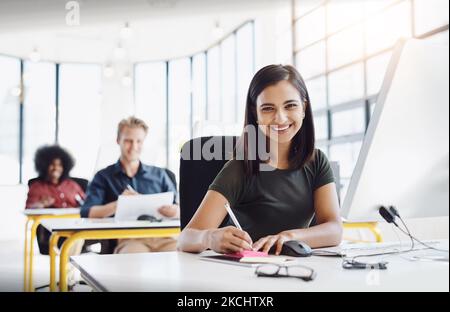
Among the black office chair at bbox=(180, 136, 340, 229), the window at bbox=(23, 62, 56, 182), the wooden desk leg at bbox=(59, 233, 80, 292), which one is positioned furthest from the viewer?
the window at bbox=(23, 62, 56, 182)

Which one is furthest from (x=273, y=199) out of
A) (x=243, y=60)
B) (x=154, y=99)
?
(x=154, y=99)

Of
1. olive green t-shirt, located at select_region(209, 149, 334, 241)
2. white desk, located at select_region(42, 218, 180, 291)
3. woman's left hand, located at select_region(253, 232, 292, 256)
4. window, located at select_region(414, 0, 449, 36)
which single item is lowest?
white desk, located at select_region(42, 218, 180, 291)

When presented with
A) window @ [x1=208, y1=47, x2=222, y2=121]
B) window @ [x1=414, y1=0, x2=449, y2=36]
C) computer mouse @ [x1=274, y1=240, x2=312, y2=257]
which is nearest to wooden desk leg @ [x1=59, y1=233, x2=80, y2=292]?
computer mouse @ [x1=274, y1=240, x2=312, y2=257]

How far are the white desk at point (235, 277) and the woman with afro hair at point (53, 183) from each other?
2498 mm

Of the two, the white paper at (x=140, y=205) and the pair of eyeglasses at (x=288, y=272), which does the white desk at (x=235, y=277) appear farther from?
the white paper at (x=140, y=205)

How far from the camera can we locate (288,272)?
70cm

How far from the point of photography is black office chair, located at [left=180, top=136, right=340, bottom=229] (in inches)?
56.3

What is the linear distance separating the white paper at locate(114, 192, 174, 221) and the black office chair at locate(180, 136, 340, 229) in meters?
0.65

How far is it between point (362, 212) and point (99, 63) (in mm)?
7068

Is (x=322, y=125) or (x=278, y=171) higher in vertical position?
(x=322, y=125)

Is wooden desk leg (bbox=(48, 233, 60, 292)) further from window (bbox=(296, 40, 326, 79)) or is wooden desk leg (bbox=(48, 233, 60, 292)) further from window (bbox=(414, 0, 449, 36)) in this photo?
window (bbox=(296, 40, 326, 79))

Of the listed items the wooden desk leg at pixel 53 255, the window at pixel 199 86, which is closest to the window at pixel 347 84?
the wooden desk leg at pixel 53 255

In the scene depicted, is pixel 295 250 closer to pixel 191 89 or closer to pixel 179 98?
pixel 191 89

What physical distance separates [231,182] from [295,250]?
0.29m
